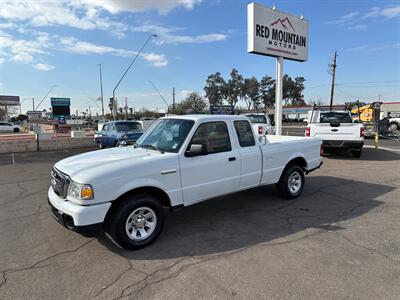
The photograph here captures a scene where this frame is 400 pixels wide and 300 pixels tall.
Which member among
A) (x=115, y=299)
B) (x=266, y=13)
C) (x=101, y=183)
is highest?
(x=266, y=13)

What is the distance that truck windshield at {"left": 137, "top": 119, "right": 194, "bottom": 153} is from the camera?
4.59 metres

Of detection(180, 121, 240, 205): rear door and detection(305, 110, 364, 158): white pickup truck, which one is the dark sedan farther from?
detection(180, 121, 240, 205): rear door

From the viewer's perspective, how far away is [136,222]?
404cm

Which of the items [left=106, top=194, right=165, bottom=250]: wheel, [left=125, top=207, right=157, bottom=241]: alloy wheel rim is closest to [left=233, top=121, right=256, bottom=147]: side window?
[left=106, top=194, right=165, bottom=250]: wheel

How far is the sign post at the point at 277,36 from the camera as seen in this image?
12320 mm

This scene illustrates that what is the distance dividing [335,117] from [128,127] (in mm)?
9543

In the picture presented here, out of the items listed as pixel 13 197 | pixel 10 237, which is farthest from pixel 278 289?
pixel 13 197

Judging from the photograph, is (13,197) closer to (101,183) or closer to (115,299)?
(101,183)

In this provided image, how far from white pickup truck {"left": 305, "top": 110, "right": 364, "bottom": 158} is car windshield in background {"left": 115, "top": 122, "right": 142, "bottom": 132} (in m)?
8.11

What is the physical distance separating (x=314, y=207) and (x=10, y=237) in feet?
17.5

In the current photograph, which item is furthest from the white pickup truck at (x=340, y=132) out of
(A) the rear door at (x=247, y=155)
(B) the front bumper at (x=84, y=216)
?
(B) the front bumper at (x=84, y=216)

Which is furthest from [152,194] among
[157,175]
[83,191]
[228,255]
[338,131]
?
[338,131]

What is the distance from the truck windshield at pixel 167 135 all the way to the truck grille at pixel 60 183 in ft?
4.53

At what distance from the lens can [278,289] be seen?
3.08 metres
